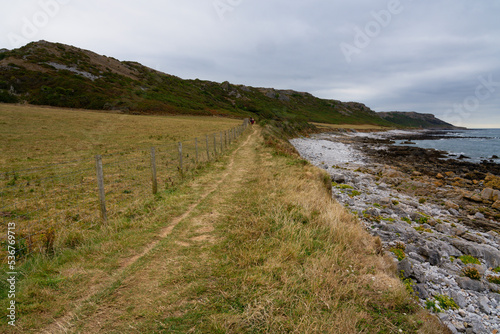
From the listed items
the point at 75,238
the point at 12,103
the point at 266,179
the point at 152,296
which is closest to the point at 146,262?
the point at 152,296

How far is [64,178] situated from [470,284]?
1689 cm

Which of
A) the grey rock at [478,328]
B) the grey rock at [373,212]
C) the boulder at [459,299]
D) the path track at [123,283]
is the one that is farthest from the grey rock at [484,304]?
the path track at [123,283]

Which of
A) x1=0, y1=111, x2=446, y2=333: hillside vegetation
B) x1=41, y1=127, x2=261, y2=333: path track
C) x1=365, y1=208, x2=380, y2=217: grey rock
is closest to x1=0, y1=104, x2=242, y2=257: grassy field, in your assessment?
x1=0, y1=111, x2=446, y2=333: hillside vegetation

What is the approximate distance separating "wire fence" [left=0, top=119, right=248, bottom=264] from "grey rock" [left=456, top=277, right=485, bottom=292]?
10.3m

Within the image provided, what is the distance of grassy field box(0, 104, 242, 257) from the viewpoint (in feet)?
21.2

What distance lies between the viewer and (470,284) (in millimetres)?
6723

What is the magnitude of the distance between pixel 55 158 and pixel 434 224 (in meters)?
23.6

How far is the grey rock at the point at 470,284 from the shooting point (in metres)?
6.64

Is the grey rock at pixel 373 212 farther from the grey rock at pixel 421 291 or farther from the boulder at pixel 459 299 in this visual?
the grey rock at pixel 421 291

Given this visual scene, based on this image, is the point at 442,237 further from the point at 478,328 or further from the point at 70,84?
the point at 70,84

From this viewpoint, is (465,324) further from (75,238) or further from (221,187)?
(75,238)

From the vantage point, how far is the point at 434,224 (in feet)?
36.8

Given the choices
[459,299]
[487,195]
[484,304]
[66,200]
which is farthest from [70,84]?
[487,195]

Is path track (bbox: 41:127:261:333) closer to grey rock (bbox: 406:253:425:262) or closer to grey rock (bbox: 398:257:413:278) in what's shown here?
grey rock (bbox: 398:257:413:278)
